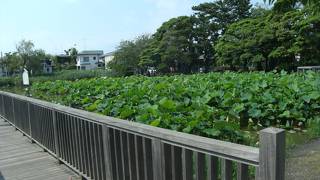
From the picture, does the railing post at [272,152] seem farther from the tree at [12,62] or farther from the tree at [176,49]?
the tree at [12,62]

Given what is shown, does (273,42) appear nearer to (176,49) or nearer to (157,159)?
(176,49)

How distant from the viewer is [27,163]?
636cm

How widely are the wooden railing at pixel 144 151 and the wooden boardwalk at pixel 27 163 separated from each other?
166 millimetres

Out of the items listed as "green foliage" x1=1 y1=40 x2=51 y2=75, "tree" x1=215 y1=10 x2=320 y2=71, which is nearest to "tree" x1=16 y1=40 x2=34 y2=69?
"green foliage" x1=1 y1=40 x2=51 y2=75

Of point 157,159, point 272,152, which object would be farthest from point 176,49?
point 272,152

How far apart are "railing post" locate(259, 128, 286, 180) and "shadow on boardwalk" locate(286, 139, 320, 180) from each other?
114 inches

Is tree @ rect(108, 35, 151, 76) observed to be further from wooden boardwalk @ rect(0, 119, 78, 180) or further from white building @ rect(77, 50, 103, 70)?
white building @ rect(77, 50, 103, 70)

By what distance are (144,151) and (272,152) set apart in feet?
4.58

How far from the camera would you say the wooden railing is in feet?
7.02

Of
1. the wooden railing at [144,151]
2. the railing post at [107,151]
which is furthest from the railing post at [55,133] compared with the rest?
the railing post at [107,151]

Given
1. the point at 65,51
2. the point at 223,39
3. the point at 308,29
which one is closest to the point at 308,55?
the point at 308,29

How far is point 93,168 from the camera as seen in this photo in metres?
4.50

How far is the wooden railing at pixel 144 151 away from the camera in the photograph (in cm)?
214

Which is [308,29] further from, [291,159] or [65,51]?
[65,51]
